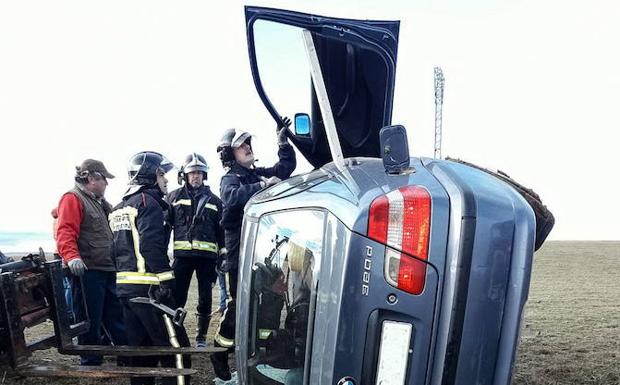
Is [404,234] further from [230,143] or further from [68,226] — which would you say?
[68,226]

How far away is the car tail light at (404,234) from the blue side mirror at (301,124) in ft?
5.14

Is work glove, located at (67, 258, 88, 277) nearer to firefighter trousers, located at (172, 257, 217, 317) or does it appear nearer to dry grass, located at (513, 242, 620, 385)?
firefighter trousers, located at (172, 257, 217, 317)

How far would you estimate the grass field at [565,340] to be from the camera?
4.73 meters

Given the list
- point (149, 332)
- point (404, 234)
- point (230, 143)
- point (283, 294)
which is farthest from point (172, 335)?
point (404, 234)

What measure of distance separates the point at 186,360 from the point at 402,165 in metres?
2.85

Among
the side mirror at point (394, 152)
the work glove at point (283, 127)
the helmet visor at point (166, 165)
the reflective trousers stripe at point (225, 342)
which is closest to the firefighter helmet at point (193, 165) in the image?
the helmet visor at point (166, 165)

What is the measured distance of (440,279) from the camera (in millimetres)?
1897

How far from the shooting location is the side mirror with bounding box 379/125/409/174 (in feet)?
7.20

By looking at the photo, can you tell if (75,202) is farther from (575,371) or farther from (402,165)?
(575,371)

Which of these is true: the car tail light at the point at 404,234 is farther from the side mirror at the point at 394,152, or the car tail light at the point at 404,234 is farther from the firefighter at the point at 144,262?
the firefighter at the point at 144,262

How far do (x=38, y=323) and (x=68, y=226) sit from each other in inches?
51.3

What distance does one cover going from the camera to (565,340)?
5902mm

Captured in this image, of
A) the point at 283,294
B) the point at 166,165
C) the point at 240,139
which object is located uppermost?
the point at 240,139

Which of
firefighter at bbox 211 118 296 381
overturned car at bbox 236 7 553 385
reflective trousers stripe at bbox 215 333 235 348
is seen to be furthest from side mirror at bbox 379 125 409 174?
reflective trousers stripe at bbox 215 333 235 348
